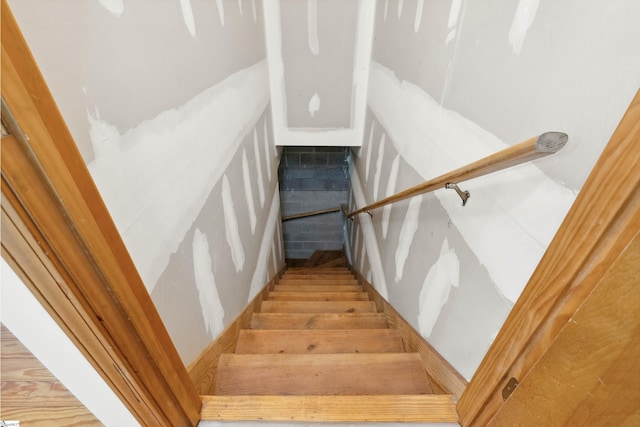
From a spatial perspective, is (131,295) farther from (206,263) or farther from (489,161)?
(489,161)

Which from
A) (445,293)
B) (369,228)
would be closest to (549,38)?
(445,293)

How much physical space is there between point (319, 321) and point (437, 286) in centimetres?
89

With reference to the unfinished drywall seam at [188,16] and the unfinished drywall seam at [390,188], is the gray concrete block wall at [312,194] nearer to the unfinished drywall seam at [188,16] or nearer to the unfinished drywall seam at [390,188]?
the unfinished drywall seam at [390,188]

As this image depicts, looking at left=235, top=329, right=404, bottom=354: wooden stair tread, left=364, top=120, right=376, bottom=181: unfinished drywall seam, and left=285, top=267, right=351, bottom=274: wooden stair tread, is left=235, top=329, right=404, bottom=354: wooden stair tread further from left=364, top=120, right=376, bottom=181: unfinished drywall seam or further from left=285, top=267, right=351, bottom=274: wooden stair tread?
left=285, top=267, right=351, bottom=274: wooden stair tread

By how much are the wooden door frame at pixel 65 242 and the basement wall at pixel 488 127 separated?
893mm

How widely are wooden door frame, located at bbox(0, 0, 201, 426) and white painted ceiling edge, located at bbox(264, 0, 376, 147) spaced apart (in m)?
2.54

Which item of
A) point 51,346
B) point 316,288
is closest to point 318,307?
point 316,288

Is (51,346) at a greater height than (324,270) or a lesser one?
greater

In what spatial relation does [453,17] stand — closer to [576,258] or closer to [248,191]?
[576,258]

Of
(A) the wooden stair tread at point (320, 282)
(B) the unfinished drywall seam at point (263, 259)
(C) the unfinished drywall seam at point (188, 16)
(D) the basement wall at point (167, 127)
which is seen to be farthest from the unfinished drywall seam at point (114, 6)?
(A) the wooden stair tread at point (320, 282)

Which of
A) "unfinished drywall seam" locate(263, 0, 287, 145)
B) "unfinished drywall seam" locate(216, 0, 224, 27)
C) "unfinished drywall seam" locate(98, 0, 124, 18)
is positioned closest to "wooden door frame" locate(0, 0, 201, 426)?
"unfinished drywall seam" locate(98, 0, 124, 18)

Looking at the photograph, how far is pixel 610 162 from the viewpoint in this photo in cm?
44

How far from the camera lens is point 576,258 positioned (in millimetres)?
510

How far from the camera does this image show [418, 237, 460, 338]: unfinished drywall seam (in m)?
1.09
